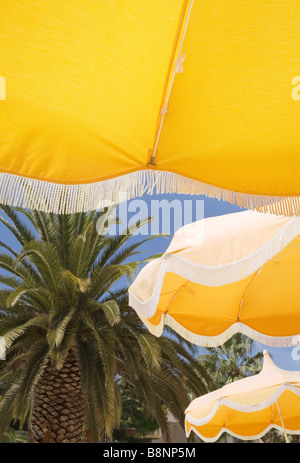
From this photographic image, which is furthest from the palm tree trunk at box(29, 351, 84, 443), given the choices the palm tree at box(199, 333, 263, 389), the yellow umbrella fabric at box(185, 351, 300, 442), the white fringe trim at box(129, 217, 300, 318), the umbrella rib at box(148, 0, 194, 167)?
the palm tree at box(199, 333, 263, 389)

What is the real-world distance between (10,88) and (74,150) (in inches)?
11.4

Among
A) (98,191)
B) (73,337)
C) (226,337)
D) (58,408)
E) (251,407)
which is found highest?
(73,337)

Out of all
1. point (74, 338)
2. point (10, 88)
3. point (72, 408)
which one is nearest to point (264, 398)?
point (10, 88)

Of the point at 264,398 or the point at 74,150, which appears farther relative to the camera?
the point at 264,398

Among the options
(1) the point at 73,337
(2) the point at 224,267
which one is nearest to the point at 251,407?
(2) the point at 224,267

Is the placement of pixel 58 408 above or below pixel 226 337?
above

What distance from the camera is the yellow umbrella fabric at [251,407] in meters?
6.21

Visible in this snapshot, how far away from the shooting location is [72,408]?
13.3 meters

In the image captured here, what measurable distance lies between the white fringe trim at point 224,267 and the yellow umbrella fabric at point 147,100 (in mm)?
1006

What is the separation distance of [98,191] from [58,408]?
1225cm

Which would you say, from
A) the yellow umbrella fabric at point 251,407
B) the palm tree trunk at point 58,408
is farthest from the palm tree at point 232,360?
the yellow umbrella fabric at point 251,407

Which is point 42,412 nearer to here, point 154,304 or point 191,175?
point 154,304

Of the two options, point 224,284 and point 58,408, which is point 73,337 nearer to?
point 58,408

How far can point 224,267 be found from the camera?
3135 millimetres
